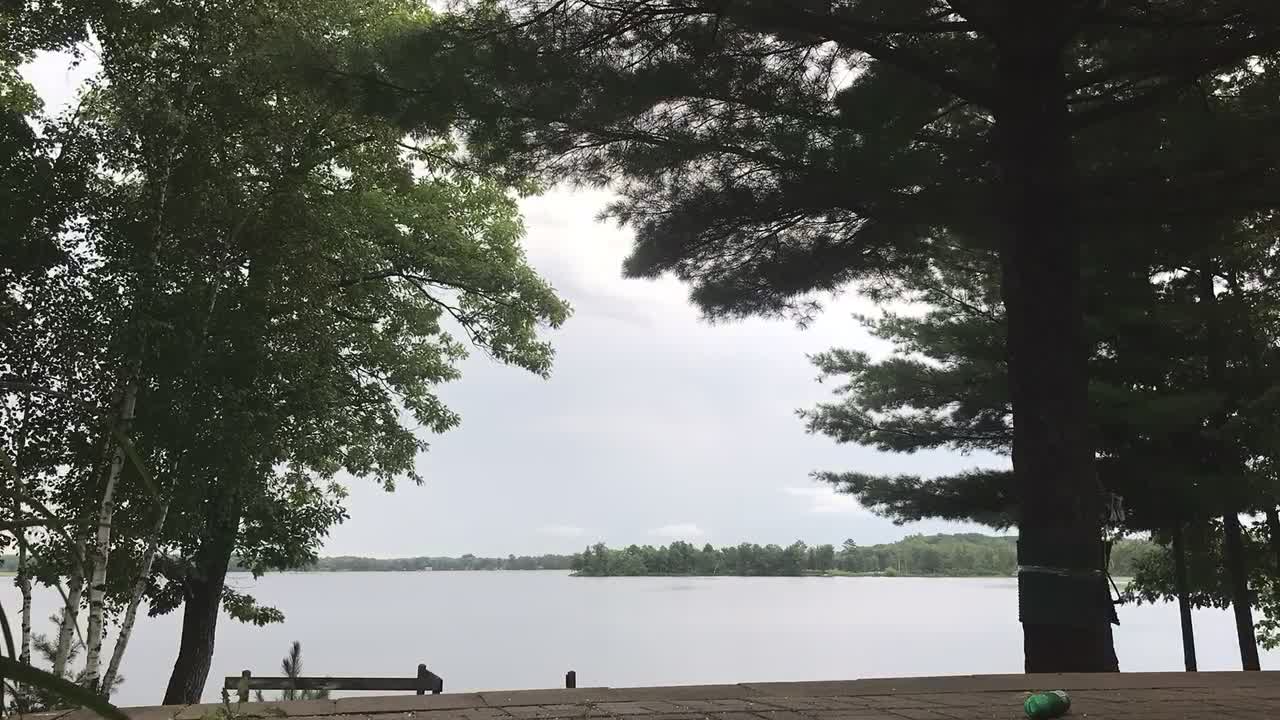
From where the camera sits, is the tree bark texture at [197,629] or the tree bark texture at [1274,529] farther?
the tree bark texture at [1274,529]

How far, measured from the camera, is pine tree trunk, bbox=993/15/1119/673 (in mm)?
5520

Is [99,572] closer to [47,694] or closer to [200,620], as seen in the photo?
[200,620]

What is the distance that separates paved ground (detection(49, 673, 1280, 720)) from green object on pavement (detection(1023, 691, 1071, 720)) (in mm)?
155

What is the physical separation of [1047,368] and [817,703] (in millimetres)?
2860

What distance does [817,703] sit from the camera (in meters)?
4.02

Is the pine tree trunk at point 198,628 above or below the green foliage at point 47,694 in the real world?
below

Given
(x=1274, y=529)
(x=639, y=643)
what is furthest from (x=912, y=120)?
(x=639, y=643)

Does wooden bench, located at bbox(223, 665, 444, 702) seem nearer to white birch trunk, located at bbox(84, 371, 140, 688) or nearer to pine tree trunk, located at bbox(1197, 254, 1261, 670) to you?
white birch trunk, located at bbox(84, 371, 140, 688)

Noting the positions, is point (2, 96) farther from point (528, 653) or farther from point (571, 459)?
point (571, 459)

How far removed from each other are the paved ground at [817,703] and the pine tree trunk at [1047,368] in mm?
730

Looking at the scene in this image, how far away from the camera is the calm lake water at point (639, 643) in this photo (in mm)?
33156

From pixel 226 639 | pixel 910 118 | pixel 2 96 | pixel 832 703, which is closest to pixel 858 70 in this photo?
Answer: pixel 910 118

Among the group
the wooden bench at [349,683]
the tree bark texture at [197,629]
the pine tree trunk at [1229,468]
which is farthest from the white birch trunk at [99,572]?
the pine tree trunk at [1229,468]

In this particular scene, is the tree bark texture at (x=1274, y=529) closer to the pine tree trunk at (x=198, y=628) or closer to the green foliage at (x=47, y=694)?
the pine tree trunk at (x=198, y=628)
